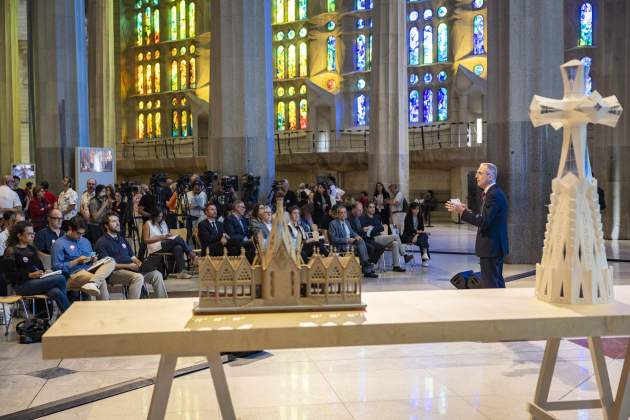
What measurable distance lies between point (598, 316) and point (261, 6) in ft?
49.8

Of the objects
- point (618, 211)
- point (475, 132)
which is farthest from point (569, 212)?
point (475, 132)

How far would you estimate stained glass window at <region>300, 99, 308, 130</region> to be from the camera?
4800cm

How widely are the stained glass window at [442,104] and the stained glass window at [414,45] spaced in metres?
2.52

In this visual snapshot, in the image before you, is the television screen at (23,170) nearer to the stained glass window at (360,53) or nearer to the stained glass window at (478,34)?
the stained glass window at (360,53)

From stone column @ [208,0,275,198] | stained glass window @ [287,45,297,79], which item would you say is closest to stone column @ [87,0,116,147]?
stained glass window @ [287,45,297,79]

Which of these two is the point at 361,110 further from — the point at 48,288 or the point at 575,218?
the point at 575,218

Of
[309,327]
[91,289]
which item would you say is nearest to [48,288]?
[91,289]

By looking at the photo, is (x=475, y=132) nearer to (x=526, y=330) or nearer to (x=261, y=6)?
(x=261, y=6)

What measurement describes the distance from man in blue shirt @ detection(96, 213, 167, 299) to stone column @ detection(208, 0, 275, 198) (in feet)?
27.0

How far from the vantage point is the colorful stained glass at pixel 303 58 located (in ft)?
159

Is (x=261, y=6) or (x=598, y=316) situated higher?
(x=261, y=6)

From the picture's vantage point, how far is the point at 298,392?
6.50m

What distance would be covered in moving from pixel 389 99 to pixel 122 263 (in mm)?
21119

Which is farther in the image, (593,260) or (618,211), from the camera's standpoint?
(618,211)
